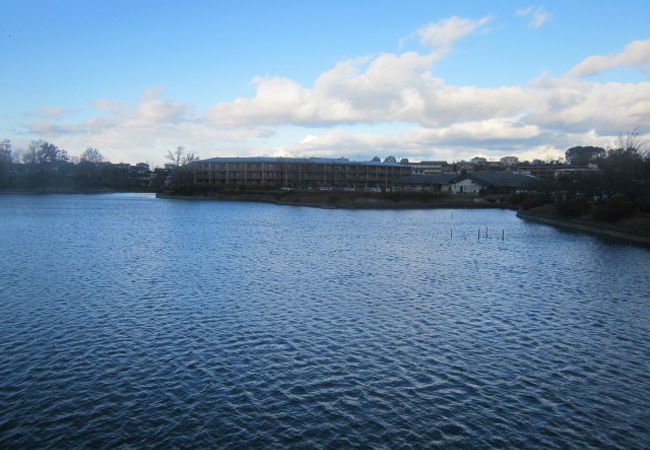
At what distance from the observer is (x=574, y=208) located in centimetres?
5653

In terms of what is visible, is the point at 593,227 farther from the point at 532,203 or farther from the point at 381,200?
the point at 381,200

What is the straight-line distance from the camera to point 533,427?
10.0 m

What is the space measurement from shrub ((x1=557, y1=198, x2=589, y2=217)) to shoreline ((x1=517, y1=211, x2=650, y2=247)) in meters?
0.79

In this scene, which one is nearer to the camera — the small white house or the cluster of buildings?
the small white house

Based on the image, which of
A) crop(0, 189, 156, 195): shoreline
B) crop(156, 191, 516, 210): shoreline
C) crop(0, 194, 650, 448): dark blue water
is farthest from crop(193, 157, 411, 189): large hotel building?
crop(0, 194, 650, 448): dark blue water

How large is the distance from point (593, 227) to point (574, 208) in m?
6.76

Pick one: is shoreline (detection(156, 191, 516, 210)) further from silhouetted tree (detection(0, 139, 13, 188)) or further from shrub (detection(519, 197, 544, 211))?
silhouetted tree (detection(0, 139, 13, 188))

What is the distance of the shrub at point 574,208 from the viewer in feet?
184

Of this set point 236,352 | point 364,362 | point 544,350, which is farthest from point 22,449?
point 544,350

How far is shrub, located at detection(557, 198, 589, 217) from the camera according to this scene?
56219 mm

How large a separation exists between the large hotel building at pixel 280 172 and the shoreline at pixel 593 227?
7936 cm

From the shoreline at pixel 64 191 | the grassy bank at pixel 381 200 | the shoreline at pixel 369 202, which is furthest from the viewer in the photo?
the shoreline at pixel 64 191

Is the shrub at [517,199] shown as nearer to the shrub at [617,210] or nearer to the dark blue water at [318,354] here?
the shrub at [617,210]

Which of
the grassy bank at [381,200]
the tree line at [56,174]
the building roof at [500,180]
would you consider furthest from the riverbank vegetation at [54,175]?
the building roof at [500,180]
